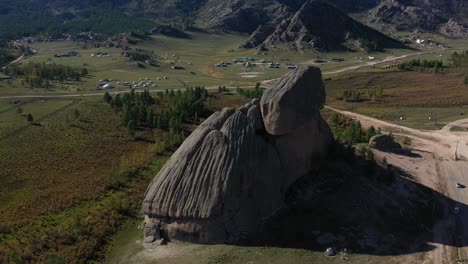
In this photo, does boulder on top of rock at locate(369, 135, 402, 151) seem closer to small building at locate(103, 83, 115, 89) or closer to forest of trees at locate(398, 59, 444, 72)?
small building at locate(103, 83, 115, 89)

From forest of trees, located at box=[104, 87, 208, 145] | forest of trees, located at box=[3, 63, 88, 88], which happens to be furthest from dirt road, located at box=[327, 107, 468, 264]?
forest of trees, located at box=[3, 63, 88, 88]

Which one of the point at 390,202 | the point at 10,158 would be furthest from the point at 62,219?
the point at 390,202

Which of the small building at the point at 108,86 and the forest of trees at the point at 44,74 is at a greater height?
the forest of trees at the point at 44,74

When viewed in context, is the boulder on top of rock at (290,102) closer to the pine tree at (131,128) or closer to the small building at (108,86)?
the pine tree at (131,128)

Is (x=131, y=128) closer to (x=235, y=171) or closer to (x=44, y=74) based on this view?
(x=235, y=171)

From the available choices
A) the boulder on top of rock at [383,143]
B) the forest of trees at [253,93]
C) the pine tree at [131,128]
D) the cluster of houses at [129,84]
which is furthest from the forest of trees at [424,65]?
the pine tree at [131,128]

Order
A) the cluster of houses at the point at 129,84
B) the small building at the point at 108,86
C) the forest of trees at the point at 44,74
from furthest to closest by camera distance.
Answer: the forest of trees at the point at 44,74 → the cluster of houses at the point at 129,84 → the small building at the point at 108,86
